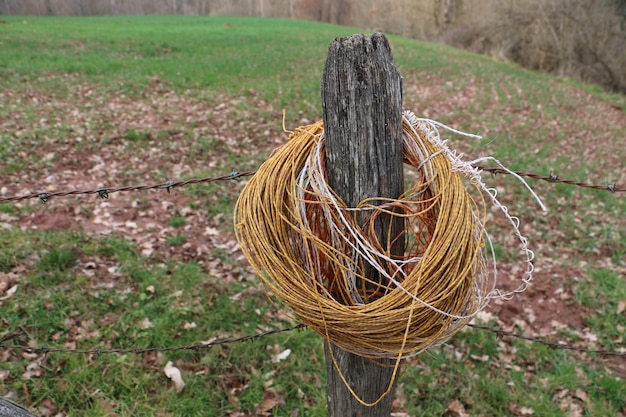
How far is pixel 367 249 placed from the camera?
136cm

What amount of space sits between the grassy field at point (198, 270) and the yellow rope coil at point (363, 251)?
0.31m

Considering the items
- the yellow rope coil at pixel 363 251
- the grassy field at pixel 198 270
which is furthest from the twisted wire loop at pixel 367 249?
the grassy field at pixel 198 270

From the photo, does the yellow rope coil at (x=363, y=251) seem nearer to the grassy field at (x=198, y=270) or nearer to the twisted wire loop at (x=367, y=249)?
the twisted wire loop at (x=367, y=249)

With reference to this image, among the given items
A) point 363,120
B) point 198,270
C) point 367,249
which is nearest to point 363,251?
point 367,249

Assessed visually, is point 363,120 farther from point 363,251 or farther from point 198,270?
point 198,270

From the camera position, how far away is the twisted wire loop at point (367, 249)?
129cm

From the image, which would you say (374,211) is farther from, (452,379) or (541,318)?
(541,318)

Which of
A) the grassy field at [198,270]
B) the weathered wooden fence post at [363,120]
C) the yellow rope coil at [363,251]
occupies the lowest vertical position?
the grassy field at [198,270]

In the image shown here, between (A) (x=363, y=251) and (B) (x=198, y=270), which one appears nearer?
(A) (x=363, y=251)

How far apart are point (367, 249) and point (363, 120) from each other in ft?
1.29

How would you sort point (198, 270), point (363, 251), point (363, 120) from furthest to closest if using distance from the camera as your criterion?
point (198, 270) < point (363, 251) < point (363, 120)

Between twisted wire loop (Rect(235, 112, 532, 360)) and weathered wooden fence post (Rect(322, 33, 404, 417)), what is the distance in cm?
4

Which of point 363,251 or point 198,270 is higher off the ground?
point 363,251

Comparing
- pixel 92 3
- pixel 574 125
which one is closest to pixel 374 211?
pixel 574 125
